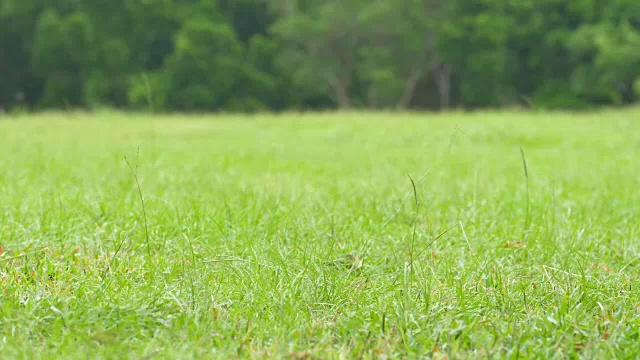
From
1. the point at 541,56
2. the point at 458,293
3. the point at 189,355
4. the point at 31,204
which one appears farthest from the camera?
the point at 541,56

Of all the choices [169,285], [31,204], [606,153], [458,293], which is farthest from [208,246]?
[606,153]

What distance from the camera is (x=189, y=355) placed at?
1.34 metres

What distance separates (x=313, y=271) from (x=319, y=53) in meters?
29.2

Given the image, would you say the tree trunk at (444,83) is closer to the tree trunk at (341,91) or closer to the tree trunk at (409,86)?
the tree trunk at (409,86)

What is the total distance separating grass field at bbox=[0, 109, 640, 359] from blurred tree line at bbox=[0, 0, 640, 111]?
25.4 metres

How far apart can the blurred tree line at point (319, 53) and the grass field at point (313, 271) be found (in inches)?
999

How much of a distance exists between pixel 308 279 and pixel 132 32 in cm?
3155

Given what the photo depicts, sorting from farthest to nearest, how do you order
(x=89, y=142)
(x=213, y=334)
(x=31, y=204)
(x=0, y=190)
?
1. (x=89, y=142)
2. (x=0, y=190)
3. (x=31, y=204)
4. (x=213, y=334)

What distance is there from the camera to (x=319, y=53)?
1201 inches

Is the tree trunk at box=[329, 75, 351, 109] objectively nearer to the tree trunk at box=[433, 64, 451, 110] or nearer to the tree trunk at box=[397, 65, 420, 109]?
the tree trunk at box=[397, 65, 420, 109]

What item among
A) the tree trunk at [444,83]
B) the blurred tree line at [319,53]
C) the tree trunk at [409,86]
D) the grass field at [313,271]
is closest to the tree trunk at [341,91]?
the blurred tree line at [319,53]

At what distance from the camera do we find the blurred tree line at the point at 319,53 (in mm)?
28406

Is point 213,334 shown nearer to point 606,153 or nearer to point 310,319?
point 310,319

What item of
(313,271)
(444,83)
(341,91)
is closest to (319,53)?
(341,91)
